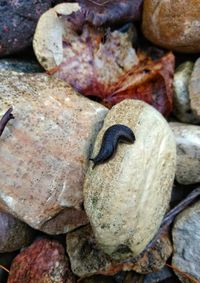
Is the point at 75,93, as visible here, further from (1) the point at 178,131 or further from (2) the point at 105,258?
(2) the point at 105,258

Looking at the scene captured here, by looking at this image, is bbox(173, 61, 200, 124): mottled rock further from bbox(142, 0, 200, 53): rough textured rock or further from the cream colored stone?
the cream colored stone

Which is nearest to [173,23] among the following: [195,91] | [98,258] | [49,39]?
[195,91]

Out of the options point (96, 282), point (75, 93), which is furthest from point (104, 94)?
point (96, 282)

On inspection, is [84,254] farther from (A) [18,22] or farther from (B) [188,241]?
(A) [18,22]

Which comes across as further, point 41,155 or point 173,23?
point 173,23

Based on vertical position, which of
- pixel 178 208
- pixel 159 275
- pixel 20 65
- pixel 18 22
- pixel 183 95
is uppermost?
pixel 18 22

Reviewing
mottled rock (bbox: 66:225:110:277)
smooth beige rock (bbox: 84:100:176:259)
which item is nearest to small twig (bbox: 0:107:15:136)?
smooth beige rock (bbox: 84:100:176:259)
